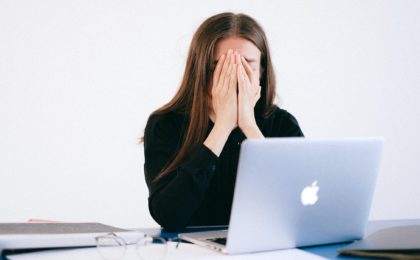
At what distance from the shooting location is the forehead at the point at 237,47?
1719 millimetres

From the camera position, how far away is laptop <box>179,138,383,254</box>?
102cm

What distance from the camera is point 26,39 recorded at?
2.88 meters

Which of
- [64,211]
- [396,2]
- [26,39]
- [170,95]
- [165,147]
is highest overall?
[396,2]

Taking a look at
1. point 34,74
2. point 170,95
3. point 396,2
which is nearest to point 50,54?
point 34,74

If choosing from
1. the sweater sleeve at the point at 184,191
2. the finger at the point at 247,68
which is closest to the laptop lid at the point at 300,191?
the sweater sleeve at the point at 184,191

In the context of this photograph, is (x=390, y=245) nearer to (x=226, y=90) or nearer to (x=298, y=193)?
(x=298, y=193)

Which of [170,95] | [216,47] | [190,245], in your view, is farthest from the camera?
[170,95]

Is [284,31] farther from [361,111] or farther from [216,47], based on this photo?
[216,47]

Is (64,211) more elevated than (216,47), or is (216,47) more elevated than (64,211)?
(216,47)

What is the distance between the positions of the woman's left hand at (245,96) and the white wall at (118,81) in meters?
1.49

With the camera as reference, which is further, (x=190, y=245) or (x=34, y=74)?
(x=34, y=74)

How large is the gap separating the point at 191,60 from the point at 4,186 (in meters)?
1.50

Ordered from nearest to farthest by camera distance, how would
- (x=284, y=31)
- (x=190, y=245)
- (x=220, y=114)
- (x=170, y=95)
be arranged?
(x=190, y=245) < (x=220, y=114) < (x=170, y=95) < (x=284, y=31)

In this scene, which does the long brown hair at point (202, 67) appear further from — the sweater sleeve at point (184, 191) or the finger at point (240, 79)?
the sweater sleeve at point (184, 191)
